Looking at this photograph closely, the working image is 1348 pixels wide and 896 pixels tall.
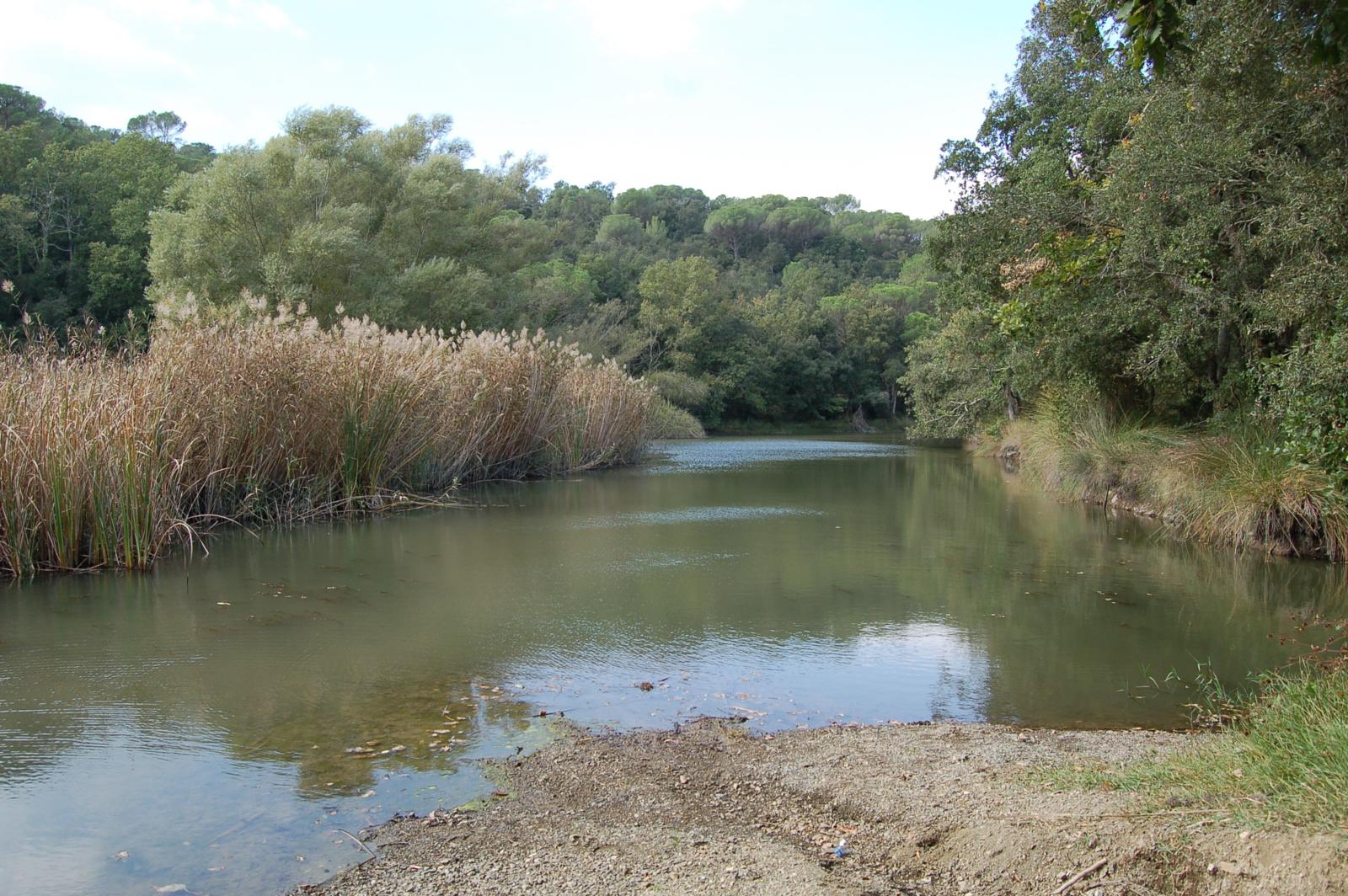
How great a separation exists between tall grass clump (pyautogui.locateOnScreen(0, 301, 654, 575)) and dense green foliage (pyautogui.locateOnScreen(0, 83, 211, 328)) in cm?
2352

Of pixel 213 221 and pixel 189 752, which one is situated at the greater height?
pixel 213 221

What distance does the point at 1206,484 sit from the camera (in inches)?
472

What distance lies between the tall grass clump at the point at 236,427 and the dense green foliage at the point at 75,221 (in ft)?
77.2

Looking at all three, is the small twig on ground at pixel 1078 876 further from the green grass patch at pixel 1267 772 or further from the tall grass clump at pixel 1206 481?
the tall grass clump at pixel 1206 481

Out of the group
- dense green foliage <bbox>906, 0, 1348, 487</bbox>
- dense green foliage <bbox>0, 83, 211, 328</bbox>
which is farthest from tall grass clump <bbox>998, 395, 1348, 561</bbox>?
dense green foliage <bbox>0, 83, 211, 328</bbox>

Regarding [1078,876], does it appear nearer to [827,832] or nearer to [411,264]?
[827,832]

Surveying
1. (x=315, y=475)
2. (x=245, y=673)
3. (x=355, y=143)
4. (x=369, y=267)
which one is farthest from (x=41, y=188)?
(x=245, y=673)

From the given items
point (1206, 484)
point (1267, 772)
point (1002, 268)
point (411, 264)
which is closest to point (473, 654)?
point (1267, 772)

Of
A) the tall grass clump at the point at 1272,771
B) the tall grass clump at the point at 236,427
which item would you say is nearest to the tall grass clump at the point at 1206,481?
the tall grass clump at the point at 1272,771

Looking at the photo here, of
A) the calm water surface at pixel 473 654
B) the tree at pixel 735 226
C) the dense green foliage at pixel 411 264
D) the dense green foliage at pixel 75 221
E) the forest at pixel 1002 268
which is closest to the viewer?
the calm water surface at pixel 473 654

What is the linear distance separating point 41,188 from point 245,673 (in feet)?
126

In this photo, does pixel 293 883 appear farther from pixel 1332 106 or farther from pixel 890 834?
pixel 1332 106

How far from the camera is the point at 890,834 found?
140 inches

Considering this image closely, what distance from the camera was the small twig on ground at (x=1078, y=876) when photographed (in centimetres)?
295
